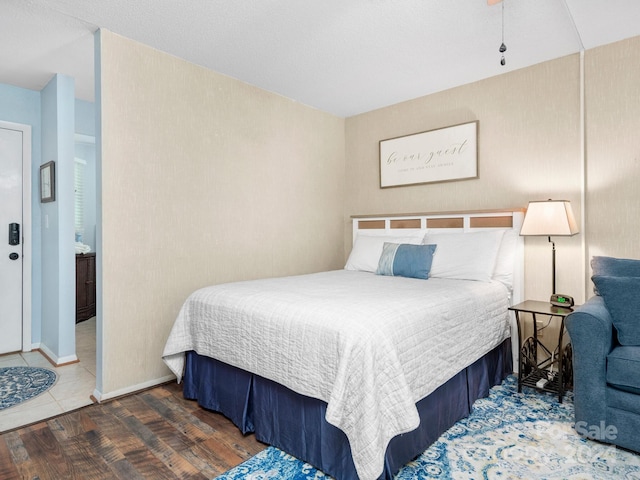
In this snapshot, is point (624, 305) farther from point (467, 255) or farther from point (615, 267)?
point (467, 255)

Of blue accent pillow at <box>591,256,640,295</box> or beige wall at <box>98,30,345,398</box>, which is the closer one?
blue accent pillow at <box>591,256,640,295</box>

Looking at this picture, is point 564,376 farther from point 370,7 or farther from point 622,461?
point 370,7

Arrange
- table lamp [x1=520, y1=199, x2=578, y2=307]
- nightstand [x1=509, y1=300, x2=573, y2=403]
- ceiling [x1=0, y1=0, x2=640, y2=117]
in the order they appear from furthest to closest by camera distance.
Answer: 1. table lamp [x1=520, y1=199, x2=578, y2=307]
2. nightstand [x1=509, y1=300, x2=573, y2=403]
3. ceiling [x1=0, y1=0, x2=640, y2=117]

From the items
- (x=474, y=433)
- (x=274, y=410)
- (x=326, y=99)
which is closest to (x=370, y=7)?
(x=326, y=99)

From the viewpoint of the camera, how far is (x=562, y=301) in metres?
2.65

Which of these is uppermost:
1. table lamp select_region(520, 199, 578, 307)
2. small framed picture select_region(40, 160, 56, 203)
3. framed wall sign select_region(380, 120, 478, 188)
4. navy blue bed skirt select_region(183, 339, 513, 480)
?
framed wall sign select_region(380, 120, 478, 188)

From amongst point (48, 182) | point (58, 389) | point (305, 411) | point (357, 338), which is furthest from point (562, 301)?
point (48, 182)

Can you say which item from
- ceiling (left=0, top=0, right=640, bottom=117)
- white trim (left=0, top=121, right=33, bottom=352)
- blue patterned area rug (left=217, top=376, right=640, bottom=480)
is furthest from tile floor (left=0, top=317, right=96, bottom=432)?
ceiling (left=0, top=0, right=640, bottom=117)

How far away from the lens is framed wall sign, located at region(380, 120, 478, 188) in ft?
11.3

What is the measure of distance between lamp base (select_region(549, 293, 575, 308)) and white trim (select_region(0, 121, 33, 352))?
14.9ft

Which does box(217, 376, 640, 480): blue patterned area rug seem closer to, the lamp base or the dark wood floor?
the dark wood floor

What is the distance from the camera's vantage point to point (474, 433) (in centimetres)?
212

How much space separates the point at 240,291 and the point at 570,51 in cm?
295

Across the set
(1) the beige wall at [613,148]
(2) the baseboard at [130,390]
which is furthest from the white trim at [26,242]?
(1) the beige wall at [613,148]
